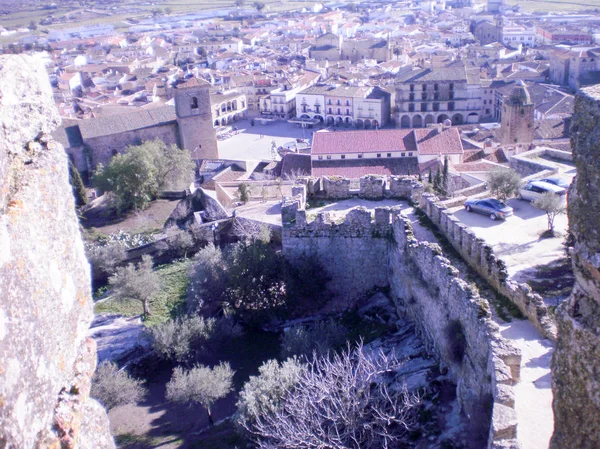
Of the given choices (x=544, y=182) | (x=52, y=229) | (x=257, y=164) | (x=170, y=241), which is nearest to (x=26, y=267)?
(x=52, y=229)

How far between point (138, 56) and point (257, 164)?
60.2m

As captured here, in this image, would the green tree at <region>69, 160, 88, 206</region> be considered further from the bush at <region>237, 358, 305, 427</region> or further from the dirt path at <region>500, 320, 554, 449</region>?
the dirt path at <region>500, 320, 554, 449</region>

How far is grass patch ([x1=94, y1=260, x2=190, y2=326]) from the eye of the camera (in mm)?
14914

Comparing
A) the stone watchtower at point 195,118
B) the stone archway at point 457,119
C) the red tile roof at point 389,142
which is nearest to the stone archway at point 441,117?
the stone archway at point 457,119

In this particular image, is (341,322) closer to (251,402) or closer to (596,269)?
(251,402)

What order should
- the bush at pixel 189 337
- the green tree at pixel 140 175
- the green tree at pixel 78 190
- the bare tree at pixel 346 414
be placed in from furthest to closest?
the green tree at pixel 78 190, the green tree at pixel 140 175, the bush at pixel 189 337, the bare tree at pixel 346 414

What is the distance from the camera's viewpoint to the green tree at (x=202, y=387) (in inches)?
419

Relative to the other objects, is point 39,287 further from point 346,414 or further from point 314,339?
point 314,339

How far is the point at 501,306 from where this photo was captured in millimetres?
8586

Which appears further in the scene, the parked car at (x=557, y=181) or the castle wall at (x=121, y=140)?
the castle wall at (x=121, y=140)

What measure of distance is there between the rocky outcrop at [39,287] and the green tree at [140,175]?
78.8 feet

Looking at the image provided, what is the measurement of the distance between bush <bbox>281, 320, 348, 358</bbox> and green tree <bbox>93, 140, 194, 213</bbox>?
56.3 feet

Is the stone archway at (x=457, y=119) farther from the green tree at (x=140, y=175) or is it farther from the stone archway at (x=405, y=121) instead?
the green tree at (x=140, y=175)

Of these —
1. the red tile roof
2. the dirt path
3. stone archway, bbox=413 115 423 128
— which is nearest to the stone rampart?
the dirt path
